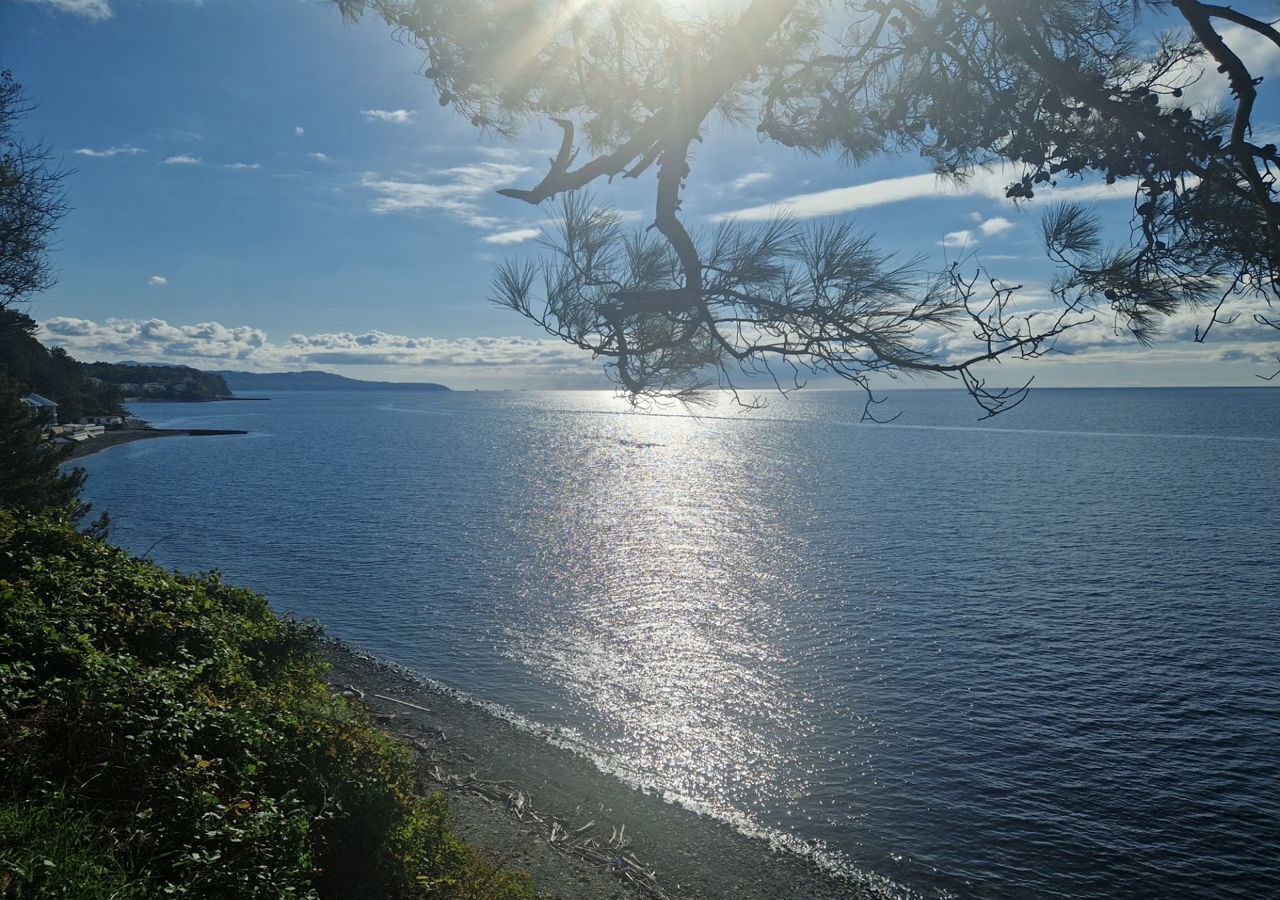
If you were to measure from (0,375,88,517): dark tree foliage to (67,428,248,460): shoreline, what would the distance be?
61.8 m

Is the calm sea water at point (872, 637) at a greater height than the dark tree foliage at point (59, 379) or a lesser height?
lesser

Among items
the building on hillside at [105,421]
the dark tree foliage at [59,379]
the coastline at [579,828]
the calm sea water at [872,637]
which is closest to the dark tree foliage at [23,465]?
the calm sea water at [872,637]

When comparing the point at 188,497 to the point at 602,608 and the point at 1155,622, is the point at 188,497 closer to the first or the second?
the point at 602,608

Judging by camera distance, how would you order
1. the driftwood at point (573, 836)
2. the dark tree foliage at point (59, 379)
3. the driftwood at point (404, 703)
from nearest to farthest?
the driftwood at point (573, 836)
the driftwood at point (404, 703)
the dark tree foliage at point (59, 379)

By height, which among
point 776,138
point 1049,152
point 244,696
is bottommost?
point 244,696

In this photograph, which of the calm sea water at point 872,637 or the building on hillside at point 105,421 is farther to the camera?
the building on hillside at point 105,421

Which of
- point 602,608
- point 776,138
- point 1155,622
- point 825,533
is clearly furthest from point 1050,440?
point 776,138

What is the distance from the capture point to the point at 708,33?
416 cm

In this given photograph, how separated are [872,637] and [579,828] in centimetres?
1673

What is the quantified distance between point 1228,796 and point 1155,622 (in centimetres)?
1409

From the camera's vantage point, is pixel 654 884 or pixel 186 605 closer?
pixel 186 605

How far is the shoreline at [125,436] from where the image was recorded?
89688 mm

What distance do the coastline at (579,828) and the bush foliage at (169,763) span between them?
15.1 ft

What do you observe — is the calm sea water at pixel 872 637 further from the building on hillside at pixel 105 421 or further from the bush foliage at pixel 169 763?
the building on hillside at pixel 105 421
